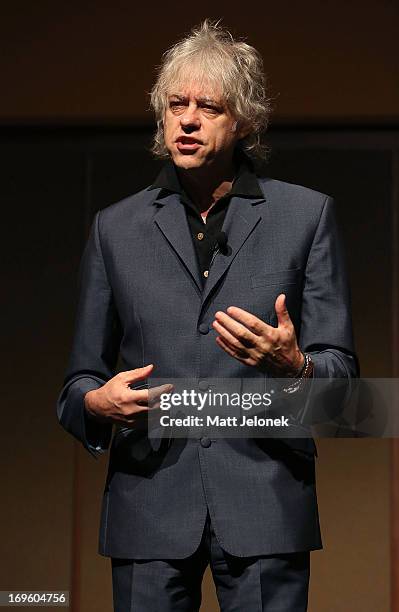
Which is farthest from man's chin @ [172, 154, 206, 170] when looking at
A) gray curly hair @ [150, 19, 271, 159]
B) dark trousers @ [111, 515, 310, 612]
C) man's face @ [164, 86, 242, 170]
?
dark trousers @ [111, 515, 310, 612]

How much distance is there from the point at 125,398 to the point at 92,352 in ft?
0.60

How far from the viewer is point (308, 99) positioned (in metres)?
2.74

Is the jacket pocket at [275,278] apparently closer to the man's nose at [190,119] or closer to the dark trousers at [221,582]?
the man's nose at [190,119]

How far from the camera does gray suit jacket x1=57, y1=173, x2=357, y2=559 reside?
1.72m

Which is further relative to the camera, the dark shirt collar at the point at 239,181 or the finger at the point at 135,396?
the dark shirt collar at the point at 239,181

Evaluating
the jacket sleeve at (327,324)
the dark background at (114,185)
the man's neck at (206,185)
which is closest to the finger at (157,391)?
the jacket sleeve at (327,324)

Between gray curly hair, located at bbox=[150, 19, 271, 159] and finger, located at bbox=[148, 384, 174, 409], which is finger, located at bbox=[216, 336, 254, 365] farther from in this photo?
gray curly hair, located at bbox=[150, 19, 271, 159]

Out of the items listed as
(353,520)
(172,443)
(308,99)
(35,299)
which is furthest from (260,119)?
(353,520)

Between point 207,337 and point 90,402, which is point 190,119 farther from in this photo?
point 90,402

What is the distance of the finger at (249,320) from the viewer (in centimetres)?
161

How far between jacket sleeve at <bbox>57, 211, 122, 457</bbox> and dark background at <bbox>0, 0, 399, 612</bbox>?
92 centimetres

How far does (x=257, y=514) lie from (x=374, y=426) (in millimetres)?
417

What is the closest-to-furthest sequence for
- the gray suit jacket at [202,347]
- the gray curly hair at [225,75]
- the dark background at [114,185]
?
the gray suit jacket at [202,347]
the gray curly hair at [225,75]
the dark background at [114,185]

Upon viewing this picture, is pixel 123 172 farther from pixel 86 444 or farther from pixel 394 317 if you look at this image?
pixel 86 444
